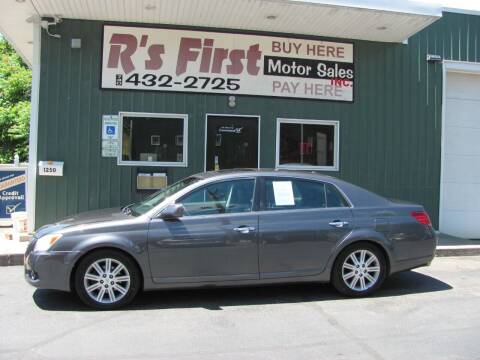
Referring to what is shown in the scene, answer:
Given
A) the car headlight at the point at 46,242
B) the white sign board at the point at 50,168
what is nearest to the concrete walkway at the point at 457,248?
the car headlight at the point at 46,242

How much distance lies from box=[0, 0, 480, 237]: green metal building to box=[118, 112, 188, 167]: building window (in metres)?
0.02

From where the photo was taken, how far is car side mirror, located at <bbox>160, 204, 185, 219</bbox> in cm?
576

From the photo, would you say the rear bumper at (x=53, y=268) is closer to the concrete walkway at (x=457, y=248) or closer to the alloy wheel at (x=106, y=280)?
the alloy wheel at (x=106, y=280)

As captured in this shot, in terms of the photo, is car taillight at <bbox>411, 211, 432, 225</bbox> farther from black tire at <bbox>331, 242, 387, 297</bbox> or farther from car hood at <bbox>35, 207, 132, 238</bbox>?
car hood at <bbox>35, 207, 132, 238</bbox>

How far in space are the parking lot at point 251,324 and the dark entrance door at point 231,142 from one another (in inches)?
151

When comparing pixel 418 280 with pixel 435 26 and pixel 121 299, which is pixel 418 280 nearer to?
pixel 121 299

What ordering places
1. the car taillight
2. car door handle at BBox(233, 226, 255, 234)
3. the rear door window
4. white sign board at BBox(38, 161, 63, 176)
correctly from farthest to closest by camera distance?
white sign board at BBox(38, 161, 63, 176)
the car taillight
the rear door window
car door handle at BBox(233, 226, 255, 234)

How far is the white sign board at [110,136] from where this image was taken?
965cm

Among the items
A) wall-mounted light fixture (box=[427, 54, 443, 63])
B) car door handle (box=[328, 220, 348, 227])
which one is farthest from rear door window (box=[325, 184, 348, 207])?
wall-mounted light fixture (box=[427, 54, 443, 63])

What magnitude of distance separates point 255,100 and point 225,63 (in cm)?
91

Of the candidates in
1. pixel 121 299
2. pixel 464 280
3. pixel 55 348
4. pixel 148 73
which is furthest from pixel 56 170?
pixel 464 280

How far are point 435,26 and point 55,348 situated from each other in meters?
9.83

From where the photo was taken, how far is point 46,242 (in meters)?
5.66

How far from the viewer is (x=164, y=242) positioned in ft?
18.8
